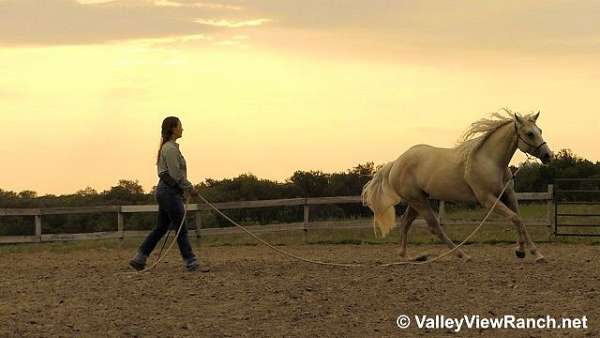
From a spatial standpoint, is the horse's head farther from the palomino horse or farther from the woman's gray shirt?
the woman's gray shirt

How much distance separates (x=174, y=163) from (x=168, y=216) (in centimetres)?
71

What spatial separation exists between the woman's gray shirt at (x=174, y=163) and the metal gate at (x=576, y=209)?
852cm

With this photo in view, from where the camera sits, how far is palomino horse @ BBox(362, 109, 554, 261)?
11586 millimetres

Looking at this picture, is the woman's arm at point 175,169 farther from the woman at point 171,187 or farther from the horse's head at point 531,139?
the horse's head at point 531,139

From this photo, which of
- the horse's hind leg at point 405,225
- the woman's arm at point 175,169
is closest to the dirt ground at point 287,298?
the horse's hind leg at point 405,225

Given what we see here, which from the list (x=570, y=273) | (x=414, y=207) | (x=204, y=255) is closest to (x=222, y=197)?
(x=204, y=255)

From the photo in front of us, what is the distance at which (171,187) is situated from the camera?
11.0m

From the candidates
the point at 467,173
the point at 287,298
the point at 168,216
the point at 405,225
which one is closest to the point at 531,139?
the point at 467,173

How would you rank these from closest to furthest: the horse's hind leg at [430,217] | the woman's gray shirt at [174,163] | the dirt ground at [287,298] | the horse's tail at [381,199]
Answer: the dirt ground at [287,298]
the woman's gray shirt at [174,163]
the horse's hind leg at [430,217]
the horse's tail at [381,199]

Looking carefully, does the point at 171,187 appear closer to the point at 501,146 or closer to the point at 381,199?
the point at 381,199

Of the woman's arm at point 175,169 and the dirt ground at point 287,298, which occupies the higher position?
the woman's arm at point 175,169

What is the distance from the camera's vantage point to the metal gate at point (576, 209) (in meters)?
18.0

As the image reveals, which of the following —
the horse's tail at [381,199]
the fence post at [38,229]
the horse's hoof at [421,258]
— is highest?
the horse's tail at [381,199]

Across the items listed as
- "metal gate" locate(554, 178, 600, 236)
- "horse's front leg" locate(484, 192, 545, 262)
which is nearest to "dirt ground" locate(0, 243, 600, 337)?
"horse's front leg" locate(484, 192, 545, 262)
